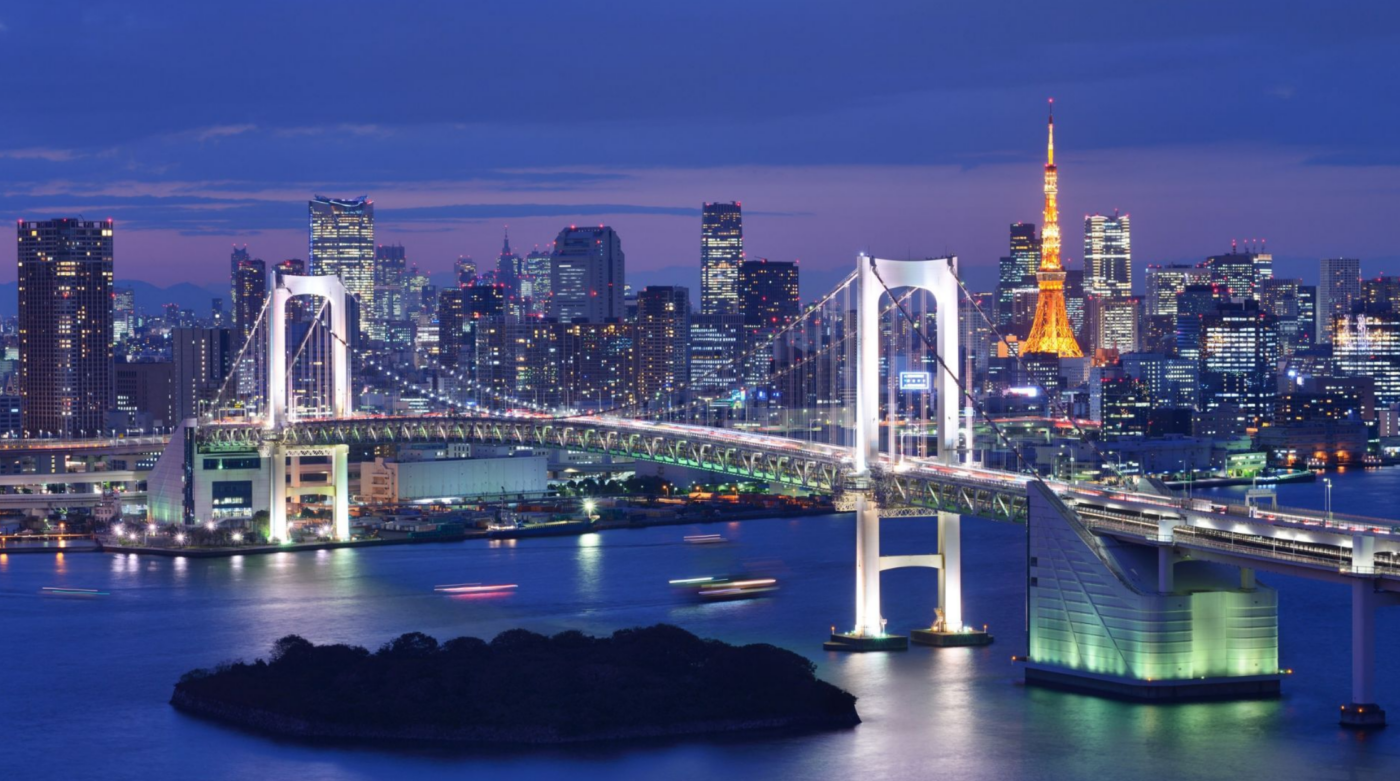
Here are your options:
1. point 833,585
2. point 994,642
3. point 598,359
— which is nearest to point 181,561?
point 833,585

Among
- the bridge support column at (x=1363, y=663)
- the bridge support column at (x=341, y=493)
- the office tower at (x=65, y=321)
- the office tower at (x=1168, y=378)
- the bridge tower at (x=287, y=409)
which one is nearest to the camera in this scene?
the bridge support column at (x=1363, y=663)

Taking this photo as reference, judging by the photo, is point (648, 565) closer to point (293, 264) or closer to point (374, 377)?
point (374, 377)

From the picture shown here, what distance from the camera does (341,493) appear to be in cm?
3512

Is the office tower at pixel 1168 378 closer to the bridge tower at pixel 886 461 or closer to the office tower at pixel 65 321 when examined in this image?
the office tower at pixel 65 321

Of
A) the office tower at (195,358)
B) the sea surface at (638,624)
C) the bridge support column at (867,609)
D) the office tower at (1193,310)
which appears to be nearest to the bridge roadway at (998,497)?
the bridge support column at (867,609)

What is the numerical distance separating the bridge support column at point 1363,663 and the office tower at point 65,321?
180 ft

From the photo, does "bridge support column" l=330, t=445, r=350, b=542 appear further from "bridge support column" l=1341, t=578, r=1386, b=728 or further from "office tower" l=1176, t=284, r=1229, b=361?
"office tower" l=1176, t=284, r=1229, b=361

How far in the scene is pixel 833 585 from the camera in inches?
1088

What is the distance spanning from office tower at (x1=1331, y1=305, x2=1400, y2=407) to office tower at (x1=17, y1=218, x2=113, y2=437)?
38.9 m

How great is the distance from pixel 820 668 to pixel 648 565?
34.8ft

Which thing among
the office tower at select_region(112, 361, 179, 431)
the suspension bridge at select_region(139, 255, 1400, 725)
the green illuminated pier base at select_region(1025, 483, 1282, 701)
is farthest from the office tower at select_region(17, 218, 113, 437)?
the green illuminated pier base at select_region(1025, 483, 1282, 701)

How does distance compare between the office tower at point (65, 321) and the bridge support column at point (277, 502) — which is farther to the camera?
the office tower at point (65, 321)

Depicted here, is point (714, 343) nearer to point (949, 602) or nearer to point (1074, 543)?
point (949, 602)

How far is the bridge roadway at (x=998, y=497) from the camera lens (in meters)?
17.9
